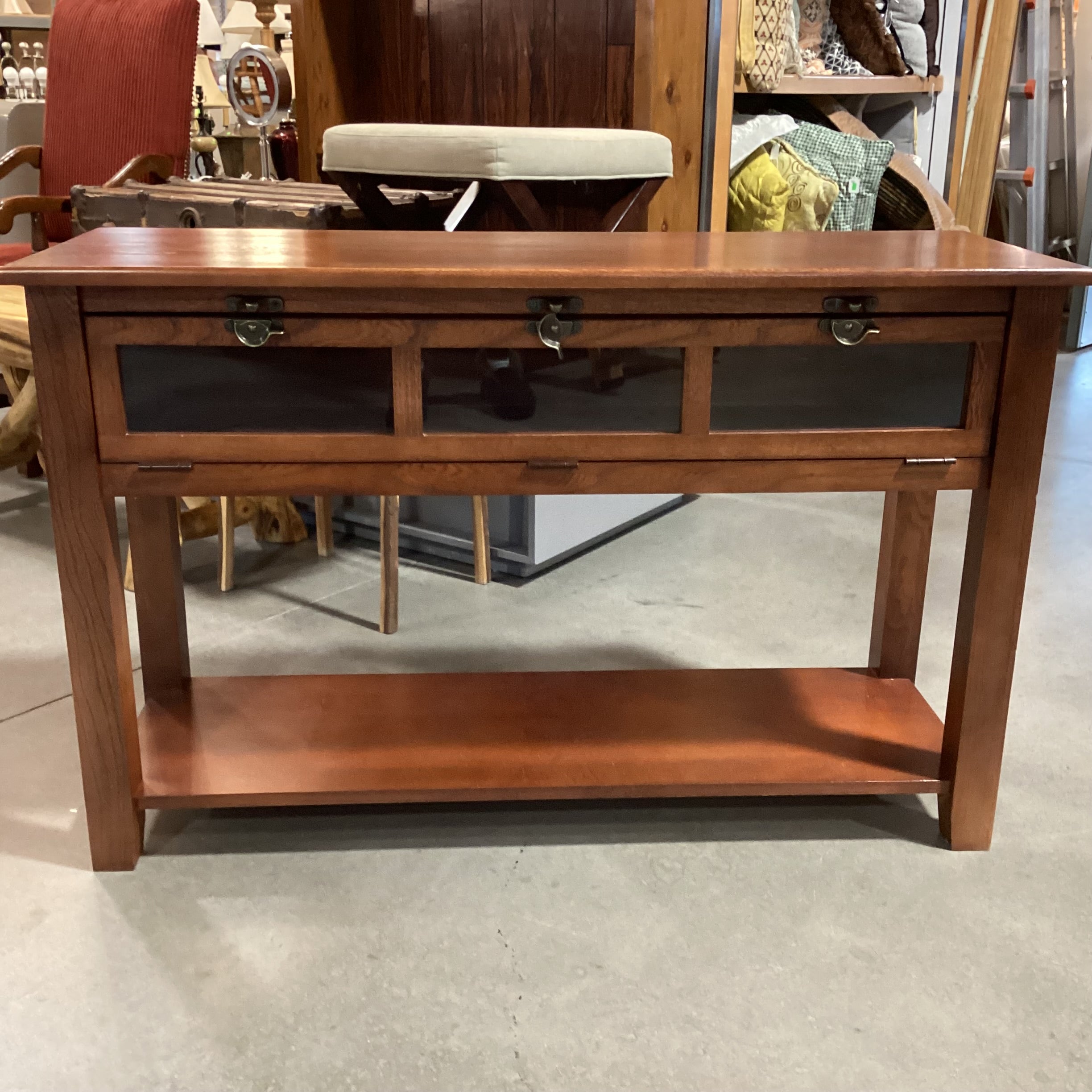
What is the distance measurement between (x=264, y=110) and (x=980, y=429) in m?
2.07

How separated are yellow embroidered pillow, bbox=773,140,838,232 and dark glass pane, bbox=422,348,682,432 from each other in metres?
1.67

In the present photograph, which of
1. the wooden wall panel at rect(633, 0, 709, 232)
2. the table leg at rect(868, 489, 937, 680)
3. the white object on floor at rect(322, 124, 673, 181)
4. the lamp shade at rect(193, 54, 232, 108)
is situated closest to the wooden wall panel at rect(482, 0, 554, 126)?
the wooden wall panel at rect(633, 0, 709, 232)

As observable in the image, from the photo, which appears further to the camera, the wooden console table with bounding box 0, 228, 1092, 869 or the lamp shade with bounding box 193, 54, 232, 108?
the lamp shade with bounding box 193, 54, 232, 108

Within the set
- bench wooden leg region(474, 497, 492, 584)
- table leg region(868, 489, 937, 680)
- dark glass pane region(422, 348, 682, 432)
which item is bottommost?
bench wooden leg region(474, 497, 492, 584)

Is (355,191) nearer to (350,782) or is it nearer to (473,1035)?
(350,782)

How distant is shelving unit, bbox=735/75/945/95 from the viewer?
2727 millimetres

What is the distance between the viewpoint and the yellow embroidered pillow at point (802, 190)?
2.69 meters

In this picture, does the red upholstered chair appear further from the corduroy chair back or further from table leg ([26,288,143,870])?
table leg ([26,288,143,870])

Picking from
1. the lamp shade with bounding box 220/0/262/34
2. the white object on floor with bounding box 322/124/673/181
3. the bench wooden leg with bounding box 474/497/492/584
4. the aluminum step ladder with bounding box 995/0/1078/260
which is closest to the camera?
the white object on floor with bounding box 322/124/673/181

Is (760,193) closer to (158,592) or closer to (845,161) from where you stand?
(845,161)

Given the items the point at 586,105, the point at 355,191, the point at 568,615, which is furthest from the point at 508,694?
the point at 586,105

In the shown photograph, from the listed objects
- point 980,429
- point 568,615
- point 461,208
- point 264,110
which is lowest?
point 568,615

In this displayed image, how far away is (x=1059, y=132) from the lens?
4801 millimetres

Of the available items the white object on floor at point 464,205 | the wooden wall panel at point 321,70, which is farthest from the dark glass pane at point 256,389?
the wooden wall panel at point 321,70
